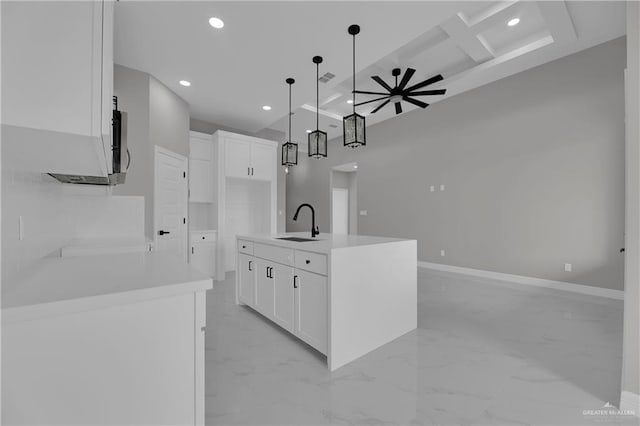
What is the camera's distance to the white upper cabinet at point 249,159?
4.69 meters

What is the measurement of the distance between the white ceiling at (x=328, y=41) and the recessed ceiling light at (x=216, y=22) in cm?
6

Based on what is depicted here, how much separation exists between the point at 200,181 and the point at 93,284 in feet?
13.4

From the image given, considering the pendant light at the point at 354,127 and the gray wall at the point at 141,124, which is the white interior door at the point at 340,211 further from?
the pendant light at the point at 354,127

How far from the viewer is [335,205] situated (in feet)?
28.6

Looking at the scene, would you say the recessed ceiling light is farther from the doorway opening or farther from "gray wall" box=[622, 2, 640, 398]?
the doorway opening

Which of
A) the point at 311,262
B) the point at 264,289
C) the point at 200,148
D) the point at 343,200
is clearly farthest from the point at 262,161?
the point at 343,200

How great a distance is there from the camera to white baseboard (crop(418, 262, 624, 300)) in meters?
3.39

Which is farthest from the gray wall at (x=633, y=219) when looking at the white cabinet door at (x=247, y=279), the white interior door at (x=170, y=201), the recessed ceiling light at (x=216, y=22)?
the white interior door at (x=170, y=201)

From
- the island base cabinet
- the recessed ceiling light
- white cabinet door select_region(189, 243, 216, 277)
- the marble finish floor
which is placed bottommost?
the marble finish floor

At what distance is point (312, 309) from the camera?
1.98 m

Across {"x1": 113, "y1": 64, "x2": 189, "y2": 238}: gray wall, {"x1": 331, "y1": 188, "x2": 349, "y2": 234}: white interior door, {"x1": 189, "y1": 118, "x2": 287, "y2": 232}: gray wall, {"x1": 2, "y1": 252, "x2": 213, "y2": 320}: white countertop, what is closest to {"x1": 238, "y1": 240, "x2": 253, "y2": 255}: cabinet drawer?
{"x1": 113, "y1": 64, "x2": 189, "y2": 238}: gray wall

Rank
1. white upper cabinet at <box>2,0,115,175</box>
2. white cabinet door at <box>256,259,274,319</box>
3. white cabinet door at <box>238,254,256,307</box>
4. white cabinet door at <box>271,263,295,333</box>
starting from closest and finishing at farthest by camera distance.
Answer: white upper cabinet at <box>2,0,115,175</box> → white cabinet door at <box>271,263,295,333</box> → white cabinet door at <box>256,259,274,319</box> → white cabinet door at <box>238,254,256,307</box>

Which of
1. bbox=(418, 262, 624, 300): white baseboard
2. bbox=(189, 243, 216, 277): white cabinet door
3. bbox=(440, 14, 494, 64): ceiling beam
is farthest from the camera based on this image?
bbox=(189, 243, 216, 277): white cabinet door

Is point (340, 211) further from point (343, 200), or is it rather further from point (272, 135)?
point (272, 135)
